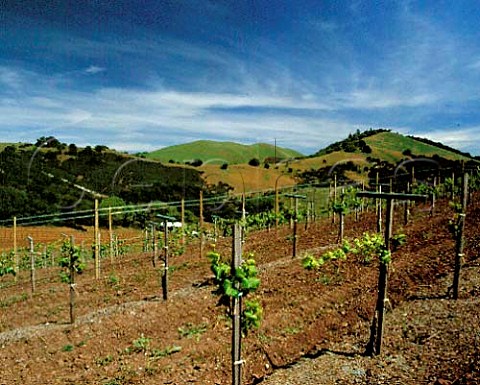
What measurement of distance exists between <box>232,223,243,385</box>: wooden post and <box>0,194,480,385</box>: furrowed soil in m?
1.14

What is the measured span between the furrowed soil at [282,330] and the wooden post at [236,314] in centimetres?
114

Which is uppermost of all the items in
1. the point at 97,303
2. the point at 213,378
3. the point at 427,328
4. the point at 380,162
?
the point at 380,162

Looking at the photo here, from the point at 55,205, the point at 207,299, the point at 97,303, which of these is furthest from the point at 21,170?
the point at 207,299

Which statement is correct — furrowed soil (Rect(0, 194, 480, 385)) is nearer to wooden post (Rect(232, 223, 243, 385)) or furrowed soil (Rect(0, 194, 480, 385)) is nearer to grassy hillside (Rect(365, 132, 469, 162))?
wooden post (Rect(232, 223, 243, 385))

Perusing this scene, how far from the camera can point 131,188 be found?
4212cm

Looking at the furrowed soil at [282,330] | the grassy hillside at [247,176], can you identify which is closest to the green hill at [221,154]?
the grassy hillside at [247,176]

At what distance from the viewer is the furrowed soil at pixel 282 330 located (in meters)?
A: 5.75

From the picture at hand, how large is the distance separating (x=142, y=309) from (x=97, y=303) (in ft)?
8.24

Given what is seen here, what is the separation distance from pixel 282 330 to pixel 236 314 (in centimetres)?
303

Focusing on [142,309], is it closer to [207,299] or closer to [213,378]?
[207,299]

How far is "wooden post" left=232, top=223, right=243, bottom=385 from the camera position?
434cm

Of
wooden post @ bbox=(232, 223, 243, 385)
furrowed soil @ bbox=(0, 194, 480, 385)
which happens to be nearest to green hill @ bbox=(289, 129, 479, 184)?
furrowed soil @ bbox=(0, 194, 480, 385)

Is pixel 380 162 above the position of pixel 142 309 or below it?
above

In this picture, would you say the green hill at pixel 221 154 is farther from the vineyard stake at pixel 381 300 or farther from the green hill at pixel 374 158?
the vineyard stake at pixel 381 300
